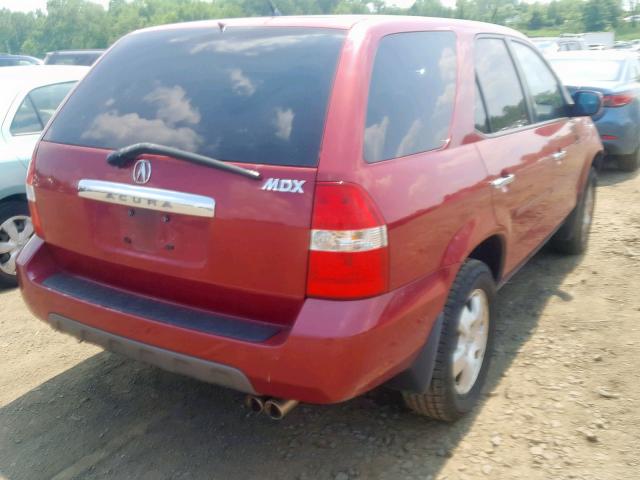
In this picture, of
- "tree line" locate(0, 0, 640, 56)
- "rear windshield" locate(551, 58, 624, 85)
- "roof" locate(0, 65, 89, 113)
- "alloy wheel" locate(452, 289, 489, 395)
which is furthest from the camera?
"tree line" locate(0, 0, 640, 56)

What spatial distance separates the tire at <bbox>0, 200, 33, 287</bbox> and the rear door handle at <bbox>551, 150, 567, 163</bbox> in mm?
3874

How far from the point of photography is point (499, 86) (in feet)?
11.2

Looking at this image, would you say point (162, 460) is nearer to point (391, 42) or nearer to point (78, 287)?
point (78, 287)

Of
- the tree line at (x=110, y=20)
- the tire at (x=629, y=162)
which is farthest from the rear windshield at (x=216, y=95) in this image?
the tree line at (x=110, y=20)

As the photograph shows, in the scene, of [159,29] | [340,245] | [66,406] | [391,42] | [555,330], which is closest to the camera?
[340,245]

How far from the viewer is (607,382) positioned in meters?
3.27

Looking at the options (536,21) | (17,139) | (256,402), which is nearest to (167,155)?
(256,402)

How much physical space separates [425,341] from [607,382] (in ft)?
4.35

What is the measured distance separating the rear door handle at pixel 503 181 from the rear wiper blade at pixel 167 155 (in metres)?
1.31

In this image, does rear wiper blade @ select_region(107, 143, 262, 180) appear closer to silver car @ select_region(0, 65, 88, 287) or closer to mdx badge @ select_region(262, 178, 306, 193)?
mdx badge @ select_region(262, 178, 306, 193)

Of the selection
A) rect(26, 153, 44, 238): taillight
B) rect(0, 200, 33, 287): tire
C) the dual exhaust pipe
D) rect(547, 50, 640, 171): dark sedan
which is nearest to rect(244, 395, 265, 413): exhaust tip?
the dual exhaust pipe

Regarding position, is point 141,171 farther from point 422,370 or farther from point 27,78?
point 27,78

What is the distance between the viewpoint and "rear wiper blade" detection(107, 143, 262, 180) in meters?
2.24

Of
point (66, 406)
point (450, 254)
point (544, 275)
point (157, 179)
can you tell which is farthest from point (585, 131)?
point (66, 406)
